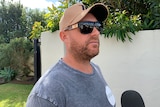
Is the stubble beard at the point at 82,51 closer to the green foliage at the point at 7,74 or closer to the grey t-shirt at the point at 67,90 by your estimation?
the grey t-shirt at the point at 67,90

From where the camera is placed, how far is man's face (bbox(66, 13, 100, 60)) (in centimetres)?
141

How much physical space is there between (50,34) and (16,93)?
256 centimetres

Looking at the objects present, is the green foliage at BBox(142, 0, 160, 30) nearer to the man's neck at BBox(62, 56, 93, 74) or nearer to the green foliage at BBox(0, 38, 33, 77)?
the man's neck at BBox(62, 56, 93, 74)

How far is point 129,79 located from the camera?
4.35 metres

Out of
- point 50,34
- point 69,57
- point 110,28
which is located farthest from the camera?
point 50,34

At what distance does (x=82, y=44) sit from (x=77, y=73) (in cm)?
17

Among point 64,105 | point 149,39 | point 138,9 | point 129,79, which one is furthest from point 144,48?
point 64,105

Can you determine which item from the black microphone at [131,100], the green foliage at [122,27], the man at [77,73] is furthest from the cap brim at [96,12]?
the green foliage at [122,27]

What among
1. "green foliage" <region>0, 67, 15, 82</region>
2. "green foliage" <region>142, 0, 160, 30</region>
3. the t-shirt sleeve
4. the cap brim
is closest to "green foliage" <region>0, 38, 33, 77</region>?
"green foliage" <region>0, 67, 15, 82</region>

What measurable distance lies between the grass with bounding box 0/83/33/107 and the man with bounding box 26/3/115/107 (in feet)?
14.1

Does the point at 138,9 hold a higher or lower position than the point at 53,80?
higher

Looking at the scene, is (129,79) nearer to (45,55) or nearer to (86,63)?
(45,55)

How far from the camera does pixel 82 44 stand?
1.41 metres

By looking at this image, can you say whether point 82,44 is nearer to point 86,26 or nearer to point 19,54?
point 86,26
